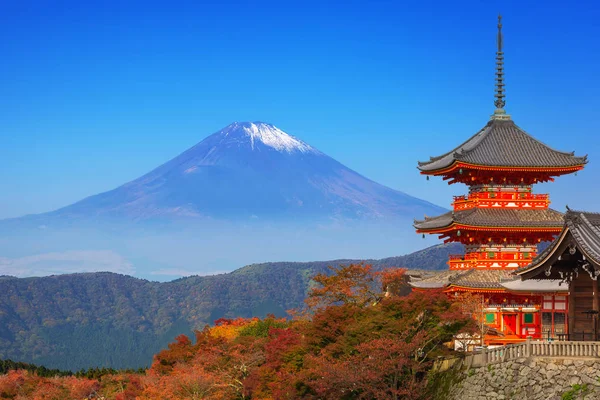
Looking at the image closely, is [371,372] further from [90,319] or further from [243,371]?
[90,319]

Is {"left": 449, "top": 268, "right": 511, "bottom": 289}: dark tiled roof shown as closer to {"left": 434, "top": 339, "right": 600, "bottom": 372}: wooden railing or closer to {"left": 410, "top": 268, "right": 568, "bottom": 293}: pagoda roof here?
{"left": 410, "top": 268, "right": 568, "bottom": 293}: pagoda roof

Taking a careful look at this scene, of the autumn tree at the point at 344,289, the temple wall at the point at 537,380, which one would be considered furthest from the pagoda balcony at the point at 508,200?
the temple wall at the point at 537,380

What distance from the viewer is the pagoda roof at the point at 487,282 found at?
3866 centimetres

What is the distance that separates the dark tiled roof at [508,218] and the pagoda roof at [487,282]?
1949 mm

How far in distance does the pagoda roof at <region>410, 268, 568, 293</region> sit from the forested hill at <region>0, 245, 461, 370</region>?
96.4m

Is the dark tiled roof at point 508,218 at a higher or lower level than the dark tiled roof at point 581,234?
higher

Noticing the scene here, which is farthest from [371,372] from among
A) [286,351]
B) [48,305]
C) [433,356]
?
[48,305]

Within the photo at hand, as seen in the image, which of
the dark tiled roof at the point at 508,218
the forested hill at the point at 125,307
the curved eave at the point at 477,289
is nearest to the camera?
the curved eave at the point at 477,289

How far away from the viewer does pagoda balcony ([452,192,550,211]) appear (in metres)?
44.3

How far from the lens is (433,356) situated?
34.0m

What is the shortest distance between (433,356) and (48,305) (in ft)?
408

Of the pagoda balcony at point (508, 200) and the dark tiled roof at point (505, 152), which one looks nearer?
the dark tiled roof at point (505, 152)

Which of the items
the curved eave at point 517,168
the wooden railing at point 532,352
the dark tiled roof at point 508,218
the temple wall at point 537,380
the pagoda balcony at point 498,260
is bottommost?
the temple wall at point 537,380

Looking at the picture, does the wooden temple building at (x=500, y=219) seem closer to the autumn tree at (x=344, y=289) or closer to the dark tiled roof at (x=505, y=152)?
the dark tiled roof at (x=505, y=152)
